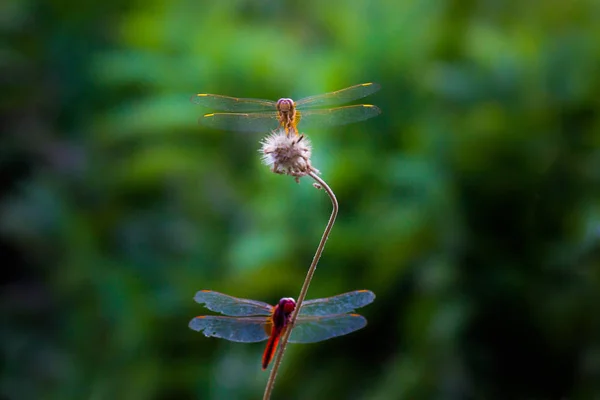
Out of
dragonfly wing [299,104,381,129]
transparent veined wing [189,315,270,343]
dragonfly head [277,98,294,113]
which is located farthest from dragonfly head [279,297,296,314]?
dragonfly wing [299,104,381,129]

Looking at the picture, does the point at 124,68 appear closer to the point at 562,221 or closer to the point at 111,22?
the point at 111,22

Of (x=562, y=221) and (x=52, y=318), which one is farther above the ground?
(x=52, y=318)

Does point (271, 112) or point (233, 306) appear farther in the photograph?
point (271, 112)

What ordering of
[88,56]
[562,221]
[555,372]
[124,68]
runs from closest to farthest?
[555,372] → [562,221] → [124,68] → [88,56]

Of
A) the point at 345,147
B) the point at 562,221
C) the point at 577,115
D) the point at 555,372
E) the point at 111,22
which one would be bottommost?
the point at 555,372

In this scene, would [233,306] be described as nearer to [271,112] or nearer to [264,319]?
[264,319]

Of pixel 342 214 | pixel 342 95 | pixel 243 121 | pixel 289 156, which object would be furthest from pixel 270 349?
pixel 342 214

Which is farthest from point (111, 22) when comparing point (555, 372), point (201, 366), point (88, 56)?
point (555, 372)
